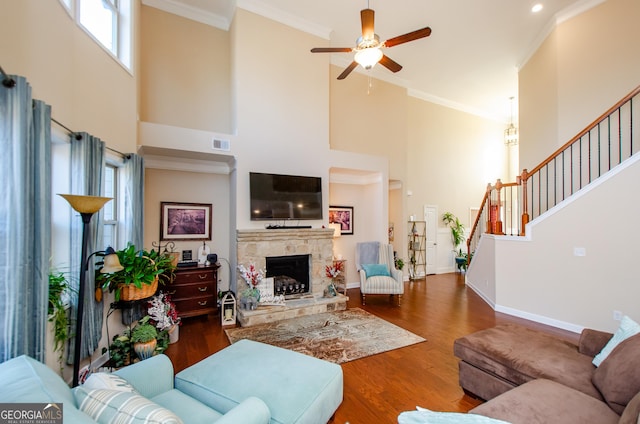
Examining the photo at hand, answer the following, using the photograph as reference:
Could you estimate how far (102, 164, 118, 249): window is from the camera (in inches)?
131

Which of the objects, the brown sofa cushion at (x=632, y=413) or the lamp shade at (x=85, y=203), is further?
the lamp shade at (x=85, y=203)

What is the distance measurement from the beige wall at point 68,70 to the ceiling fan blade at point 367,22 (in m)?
2.80

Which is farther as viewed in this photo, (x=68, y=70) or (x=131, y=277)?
(x=131, y=277)

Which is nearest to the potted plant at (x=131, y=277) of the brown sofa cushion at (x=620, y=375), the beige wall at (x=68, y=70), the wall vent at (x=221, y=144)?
the beige wall at (x=68, y=70)

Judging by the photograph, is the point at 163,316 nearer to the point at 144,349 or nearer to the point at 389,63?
the point at 144,349

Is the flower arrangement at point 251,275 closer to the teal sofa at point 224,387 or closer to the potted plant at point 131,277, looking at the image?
the potted plant at point 131,277

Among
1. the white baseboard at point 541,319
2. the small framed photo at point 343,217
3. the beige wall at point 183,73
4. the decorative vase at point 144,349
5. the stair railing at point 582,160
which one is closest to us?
the decorative vase at point 144,349

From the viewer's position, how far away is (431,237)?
805cm

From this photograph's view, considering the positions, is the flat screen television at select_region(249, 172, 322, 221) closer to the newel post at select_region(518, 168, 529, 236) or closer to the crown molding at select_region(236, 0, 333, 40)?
the crown molding at select_region(236, 0, 333, 40)

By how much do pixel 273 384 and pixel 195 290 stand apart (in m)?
3.03

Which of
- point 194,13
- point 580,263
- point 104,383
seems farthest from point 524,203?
point 194,13

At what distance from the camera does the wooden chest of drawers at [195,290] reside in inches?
166

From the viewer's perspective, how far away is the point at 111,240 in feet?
11.1

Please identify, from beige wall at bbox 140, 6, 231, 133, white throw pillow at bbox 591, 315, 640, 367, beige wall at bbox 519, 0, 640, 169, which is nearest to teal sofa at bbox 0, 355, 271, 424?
white throw pillow at bbox 591, 315, 640, 367
